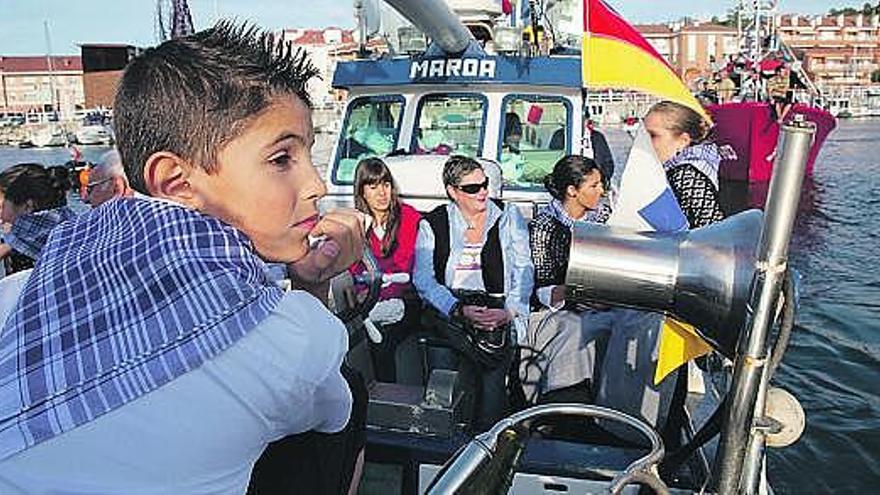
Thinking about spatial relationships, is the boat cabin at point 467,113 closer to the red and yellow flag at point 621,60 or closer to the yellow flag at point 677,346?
the red and yellow flag at point 621,60

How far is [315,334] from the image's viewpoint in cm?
99

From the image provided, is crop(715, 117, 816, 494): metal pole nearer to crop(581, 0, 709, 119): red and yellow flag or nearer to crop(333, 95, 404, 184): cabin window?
crop(581, 0, 709, 119): red and yellow flag

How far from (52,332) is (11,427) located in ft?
0.36

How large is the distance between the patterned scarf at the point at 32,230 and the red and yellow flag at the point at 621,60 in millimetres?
2452

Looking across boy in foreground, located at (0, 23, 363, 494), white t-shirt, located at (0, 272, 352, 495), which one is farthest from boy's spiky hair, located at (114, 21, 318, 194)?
white t-shirt, located at (0, 272, 352, 495)

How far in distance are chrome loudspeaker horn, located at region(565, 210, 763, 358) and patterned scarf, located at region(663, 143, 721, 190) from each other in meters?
2.26

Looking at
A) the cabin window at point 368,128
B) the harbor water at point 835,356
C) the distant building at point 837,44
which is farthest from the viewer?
the distant building at point 837,44

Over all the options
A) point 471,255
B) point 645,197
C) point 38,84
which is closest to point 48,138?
point 38,84

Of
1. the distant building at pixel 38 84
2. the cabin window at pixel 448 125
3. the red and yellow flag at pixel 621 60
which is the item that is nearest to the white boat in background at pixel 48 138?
the distant building at pixel 38 84

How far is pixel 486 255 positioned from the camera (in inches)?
157

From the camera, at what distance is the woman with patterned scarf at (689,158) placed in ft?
11.7

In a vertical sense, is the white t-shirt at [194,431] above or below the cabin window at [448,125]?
below

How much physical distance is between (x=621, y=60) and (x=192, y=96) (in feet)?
→ 9.10

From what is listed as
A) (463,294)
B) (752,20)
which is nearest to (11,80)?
(752,20)
